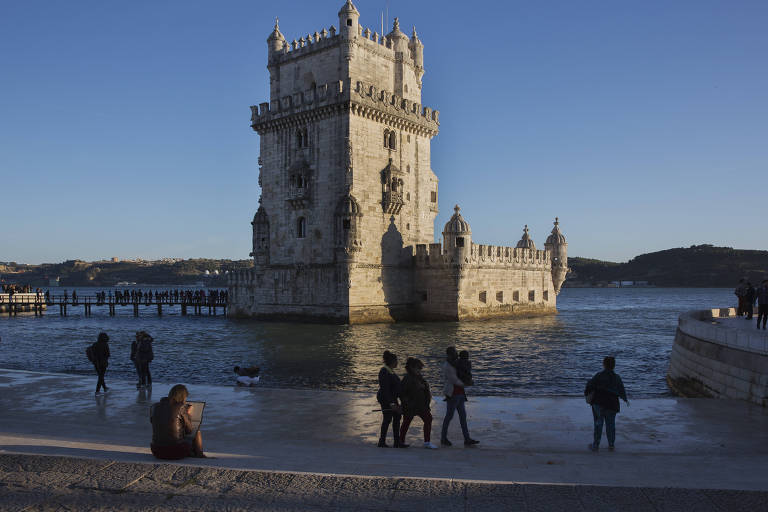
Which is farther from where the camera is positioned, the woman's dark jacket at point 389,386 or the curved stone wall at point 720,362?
the curved stone wall at point 720,362

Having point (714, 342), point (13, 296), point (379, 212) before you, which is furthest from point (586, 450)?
point (13, 296)

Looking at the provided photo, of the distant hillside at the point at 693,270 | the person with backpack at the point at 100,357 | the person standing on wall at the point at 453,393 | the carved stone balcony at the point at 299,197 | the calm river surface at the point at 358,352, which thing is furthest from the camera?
the distant hillside at the point at 693,270

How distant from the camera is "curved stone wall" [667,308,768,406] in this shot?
12.7m

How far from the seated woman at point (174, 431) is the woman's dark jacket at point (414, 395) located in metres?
3.26

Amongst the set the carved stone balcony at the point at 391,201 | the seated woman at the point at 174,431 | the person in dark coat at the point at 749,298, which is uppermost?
the carved stone balcony at the point at 391,201

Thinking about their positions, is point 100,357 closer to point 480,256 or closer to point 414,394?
point 414,394

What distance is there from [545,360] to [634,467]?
691 inches

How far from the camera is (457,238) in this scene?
42.2 metres

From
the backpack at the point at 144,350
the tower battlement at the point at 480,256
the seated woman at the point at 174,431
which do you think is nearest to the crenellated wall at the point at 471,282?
the tower battlement at the point at 480,256

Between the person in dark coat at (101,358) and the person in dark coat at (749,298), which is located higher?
A: the person in dark coat at (749,298)

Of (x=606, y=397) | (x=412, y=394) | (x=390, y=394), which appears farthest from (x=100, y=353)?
(x=606, y=397)

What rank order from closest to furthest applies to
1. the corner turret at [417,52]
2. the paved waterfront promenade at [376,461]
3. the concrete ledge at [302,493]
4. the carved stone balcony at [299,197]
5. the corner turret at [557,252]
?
the concrete ledge at [302,493] → the paved waterfront promenade at [376,461] → the carved stone balcony at [299,197] → the corner turret at [417,52] → the corner turret at [557,252]

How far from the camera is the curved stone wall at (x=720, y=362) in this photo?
1274 cm

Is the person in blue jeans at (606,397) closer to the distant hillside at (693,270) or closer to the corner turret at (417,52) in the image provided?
the corner turret at (417,52)
